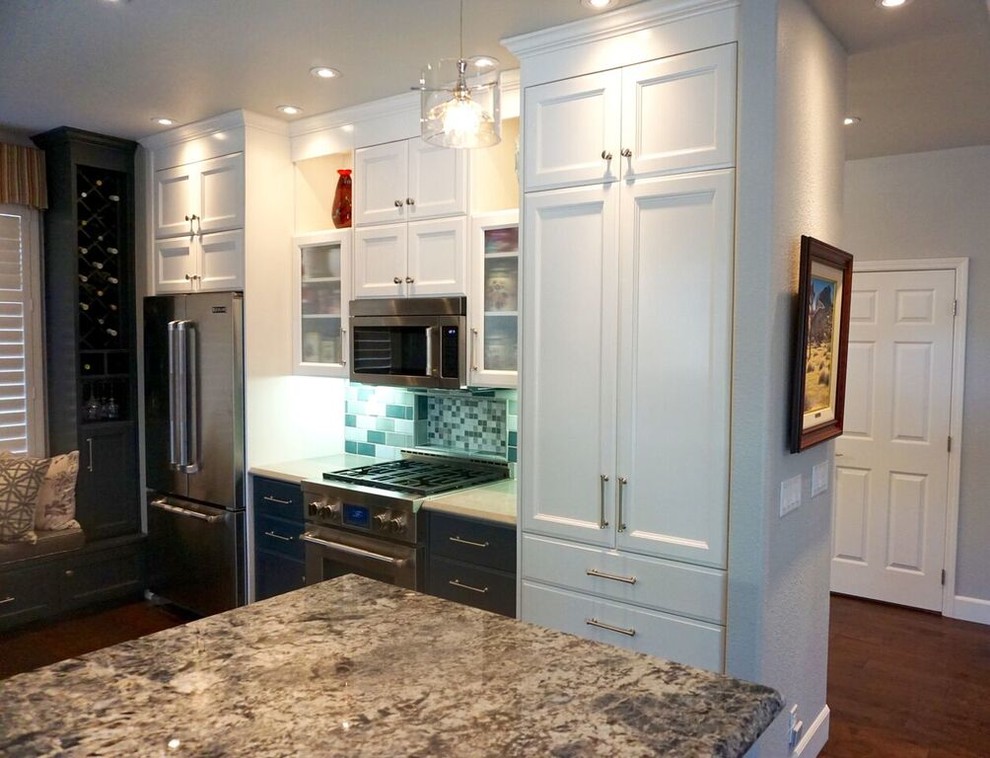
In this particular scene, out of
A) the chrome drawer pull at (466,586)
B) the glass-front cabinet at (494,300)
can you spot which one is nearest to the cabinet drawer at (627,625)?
the chrome drawer pull at (466,586)

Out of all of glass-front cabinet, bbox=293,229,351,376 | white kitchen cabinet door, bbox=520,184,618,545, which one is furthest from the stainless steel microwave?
white kitchen cabinet door, bbox=520,184,618,545

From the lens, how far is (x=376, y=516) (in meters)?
3.23

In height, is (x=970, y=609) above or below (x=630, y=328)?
below

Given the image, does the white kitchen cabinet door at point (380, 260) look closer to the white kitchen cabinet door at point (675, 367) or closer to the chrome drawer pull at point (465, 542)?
the chrome drawer pull at point (465, 542)

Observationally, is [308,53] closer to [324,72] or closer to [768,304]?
[324,72]

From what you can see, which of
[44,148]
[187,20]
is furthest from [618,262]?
[44,148]

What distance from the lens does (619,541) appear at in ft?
8.39

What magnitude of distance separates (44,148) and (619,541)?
12.7ft

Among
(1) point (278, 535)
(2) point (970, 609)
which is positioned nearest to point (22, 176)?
(1) point (278, 535)

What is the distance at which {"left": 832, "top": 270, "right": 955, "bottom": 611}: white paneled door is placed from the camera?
4.35 metres

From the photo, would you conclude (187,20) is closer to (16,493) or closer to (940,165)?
(16,493)

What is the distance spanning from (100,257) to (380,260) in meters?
1.86

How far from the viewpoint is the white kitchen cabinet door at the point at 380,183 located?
3463 millimetres

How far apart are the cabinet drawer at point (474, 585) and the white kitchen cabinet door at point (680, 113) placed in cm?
158
